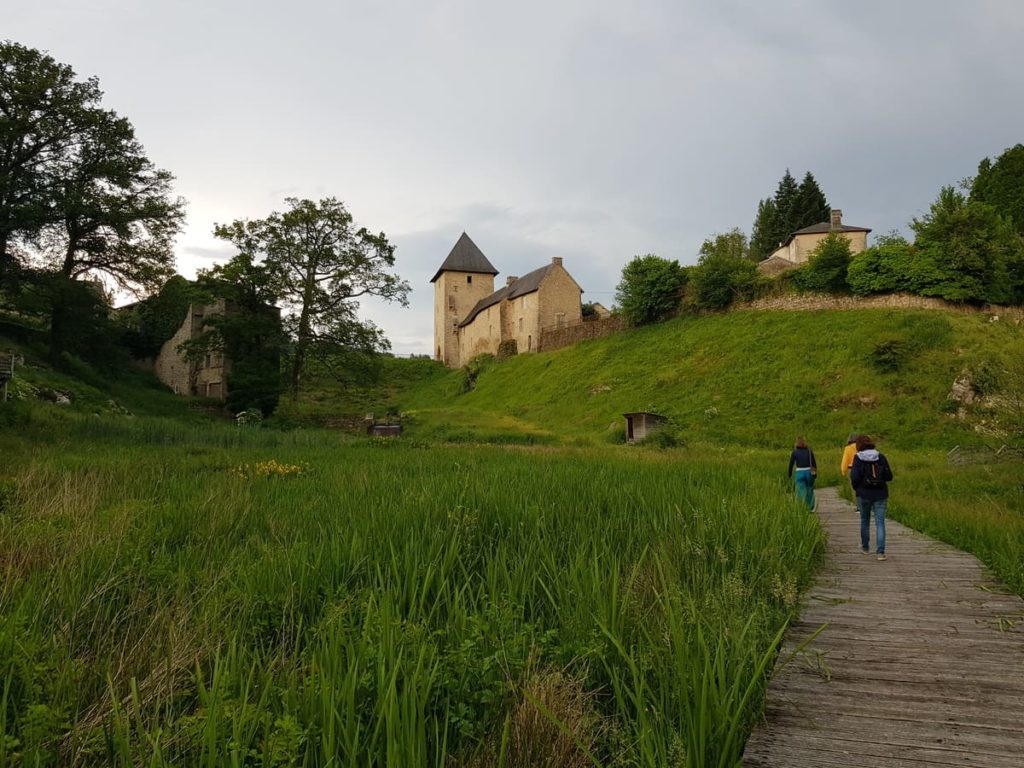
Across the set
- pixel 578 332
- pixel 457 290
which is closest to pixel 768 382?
pixel 578 332

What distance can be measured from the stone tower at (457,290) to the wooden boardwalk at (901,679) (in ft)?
195

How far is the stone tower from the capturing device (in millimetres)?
64750

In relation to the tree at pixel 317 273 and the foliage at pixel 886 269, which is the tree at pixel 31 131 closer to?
the tree at pixel 317 273

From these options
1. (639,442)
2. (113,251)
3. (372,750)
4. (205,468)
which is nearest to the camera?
(372,750)

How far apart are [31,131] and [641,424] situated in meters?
31.5

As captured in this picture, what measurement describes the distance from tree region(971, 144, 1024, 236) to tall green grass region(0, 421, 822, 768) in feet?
166

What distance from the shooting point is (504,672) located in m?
2.57

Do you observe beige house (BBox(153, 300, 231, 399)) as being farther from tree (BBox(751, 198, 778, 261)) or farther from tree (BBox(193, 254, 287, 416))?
tree (BBox(751, 198, 778, 261))

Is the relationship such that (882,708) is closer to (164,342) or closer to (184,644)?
(184,644)

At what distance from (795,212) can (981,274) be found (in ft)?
144

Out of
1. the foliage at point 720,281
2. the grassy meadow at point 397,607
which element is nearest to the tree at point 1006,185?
the foliage at point 720,281

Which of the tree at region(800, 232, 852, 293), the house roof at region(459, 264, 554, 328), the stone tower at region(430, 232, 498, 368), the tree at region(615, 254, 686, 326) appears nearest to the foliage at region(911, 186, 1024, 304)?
the tree at region(800, 232, 852, 293)

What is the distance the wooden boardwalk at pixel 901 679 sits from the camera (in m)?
2.60

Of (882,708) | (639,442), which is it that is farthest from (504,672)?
(639,442)
